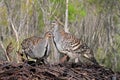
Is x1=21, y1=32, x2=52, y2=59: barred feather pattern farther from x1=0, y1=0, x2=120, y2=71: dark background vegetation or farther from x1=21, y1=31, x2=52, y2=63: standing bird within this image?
x1=0, y1=0, x2=120, y2=71: dark background vegetation

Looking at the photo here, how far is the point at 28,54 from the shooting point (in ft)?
34.0

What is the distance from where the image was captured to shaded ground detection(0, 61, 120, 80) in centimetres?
715

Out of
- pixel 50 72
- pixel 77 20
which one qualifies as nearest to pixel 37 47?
pixel 50 72

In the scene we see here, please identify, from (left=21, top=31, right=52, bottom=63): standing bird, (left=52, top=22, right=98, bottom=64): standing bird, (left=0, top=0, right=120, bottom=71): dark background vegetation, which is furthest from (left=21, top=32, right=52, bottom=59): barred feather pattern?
(left=0, top=0, right=120, bottom=71): dark background vegetation

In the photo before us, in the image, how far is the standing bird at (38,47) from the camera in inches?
379

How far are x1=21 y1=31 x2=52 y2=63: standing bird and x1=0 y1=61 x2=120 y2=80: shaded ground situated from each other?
5.24ft

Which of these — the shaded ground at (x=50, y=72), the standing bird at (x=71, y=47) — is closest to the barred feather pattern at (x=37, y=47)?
the standing bird at (x=71, y=47)

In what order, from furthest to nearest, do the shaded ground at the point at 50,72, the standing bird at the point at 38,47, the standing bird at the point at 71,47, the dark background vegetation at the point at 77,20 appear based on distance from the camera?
1. the dark background vegetation at the point at 77,20
2. the standing bird at the point at 71,47
3. the standing bird at the point at 38,47
4. the shaded ground at the point at 50,72

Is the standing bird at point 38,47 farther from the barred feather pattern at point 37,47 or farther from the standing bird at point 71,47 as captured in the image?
the standing bird at point 71,47

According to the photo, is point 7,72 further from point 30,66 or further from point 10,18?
point 10,18

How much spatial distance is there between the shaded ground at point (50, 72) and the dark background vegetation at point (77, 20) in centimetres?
1114

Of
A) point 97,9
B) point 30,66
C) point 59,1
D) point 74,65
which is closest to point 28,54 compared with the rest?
point 74,65

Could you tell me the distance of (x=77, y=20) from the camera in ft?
67.9

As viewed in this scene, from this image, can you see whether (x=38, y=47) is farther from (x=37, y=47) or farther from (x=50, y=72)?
(x=50, y=72)
